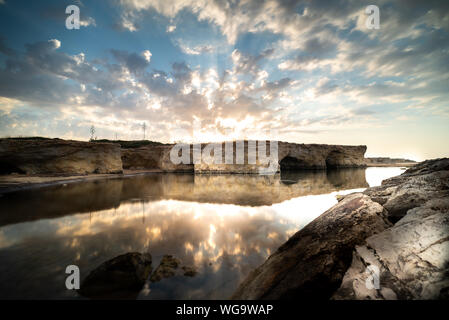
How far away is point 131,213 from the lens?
6609 mm

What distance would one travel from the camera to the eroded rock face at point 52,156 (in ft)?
51.1

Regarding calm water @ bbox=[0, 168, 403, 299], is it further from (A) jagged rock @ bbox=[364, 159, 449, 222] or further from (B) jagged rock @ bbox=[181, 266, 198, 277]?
(A) jagged rock @ bbox=[364, 159, 449, 222]

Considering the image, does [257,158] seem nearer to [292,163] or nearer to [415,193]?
[292,163]

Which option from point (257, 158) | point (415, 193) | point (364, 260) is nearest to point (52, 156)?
point (364, 260)

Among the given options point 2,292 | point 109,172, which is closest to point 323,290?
point 2,292

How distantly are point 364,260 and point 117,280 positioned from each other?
350 cm

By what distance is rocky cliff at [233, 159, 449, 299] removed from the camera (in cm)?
179

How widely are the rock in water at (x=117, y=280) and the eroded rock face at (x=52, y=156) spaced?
2098 centimetres

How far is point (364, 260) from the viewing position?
2.20m

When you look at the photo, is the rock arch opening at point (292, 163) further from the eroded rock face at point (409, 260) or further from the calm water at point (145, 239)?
the eroded rock face at point (409, 260)

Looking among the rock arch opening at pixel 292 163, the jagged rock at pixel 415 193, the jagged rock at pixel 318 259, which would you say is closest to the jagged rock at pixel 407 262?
the jagged rock at pixel 318 259

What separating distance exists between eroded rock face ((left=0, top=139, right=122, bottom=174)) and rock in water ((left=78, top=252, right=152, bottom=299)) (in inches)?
826
